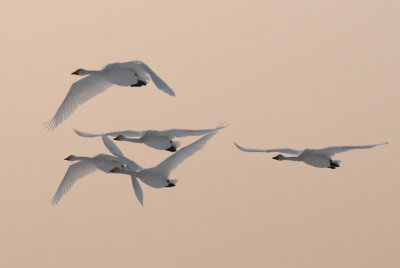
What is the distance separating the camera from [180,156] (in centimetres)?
2286

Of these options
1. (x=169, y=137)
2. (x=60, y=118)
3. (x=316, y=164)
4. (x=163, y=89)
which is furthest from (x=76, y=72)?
(x=316, y=164)

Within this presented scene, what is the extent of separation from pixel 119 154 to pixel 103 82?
8.04 ft

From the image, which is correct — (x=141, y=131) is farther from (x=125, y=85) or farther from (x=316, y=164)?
(x=316, y=164)

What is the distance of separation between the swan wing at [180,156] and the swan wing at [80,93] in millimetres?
4035

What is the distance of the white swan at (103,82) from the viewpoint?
2320 centimetres

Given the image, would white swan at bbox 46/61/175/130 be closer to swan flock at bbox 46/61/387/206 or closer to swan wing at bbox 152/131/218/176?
swan flock at bbox 46/61/387/206

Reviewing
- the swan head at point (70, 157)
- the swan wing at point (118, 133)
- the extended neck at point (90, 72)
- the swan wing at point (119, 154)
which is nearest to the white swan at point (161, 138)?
the swan wing at point (118, 133)

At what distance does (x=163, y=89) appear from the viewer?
21859 millimetres

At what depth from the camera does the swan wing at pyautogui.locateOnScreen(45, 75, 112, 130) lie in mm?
26484

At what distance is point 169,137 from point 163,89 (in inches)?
144

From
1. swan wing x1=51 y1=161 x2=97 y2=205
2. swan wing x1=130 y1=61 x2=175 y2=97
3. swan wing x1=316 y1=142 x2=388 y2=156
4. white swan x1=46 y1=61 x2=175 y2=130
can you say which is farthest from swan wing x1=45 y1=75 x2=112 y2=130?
swan wing x1=316 y1=142 x2=388 y2=156

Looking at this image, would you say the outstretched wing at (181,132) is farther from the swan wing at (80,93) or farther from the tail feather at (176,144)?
the swan wing at (80,93)

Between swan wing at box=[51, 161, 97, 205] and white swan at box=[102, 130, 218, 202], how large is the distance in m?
2.23

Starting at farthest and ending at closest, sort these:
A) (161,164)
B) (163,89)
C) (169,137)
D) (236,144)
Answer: (236,144) < (169,137) < (161,164) < (163,89)
